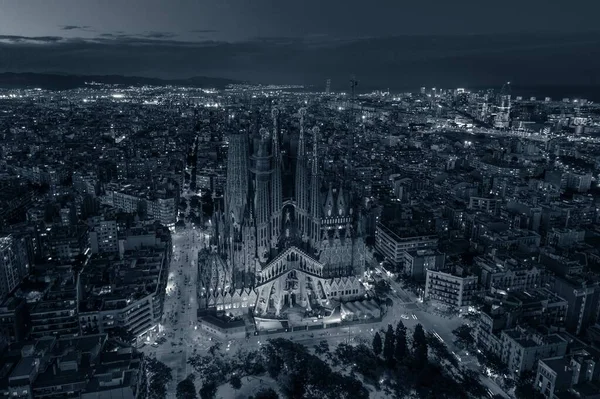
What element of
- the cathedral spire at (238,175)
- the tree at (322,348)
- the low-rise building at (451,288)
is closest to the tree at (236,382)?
the tree at (322,348)

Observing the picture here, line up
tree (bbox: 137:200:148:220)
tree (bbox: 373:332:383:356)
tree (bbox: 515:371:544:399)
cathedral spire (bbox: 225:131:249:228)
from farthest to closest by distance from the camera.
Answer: tree (bbox: 137:200:148:220)
cathedral spire (bbox: 225:131:249:228)
tree (bbox: 373:332:383:356)
tree (bbox: 515:371:544:399)

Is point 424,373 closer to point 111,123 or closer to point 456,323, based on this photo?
point 456,323

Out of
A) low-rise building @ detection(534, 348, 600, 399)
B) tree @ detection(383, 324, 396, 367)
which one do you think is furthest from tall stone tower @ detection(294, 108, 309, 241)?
low-rise building @ detection(534, 348, 600, 399)

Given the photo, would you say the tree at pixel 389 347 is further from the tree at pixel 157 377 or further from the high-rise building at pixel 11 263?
the high-rise building at pixel 11 263

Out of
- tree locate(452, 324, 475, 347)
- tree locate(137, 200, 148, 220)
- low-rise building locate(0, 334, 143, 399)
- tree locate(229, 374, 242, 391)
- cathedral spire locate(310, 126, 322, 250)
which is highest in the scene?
cathedral spire locate(310, 126, 322, 250)

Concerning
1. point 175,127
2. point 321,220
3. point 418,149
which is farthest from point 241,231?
point 175,127

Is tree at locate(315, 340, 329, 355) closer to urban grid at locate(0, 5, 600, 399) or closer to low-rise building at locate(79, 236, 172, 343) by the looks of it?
urban grid at locate(0, 5, 600, 399)

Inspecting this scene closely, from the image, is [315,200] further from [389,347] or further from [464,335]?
[464,335]
